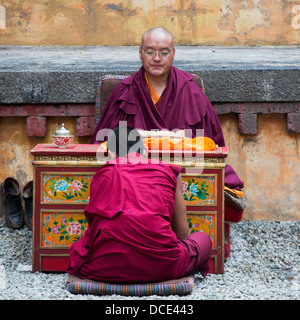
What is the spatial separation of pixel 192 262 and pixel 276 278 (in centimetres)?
69

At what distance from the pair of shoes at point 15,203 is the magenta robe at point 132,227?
1.52 meters

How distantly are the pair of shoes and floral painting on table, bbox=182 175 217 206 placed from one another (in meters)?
1.57

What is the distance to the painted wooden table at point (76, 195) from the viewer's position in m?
3.87

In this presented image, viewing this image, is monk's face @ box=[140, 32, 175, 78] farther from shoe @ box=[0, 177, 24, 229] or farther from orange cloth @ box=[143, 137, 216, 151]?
shoe @ box=[0, 177, 24, 229]

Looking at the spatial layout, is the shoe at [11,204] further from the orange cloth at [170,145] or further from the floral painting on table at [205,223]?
the floral painting on table at [205,223]

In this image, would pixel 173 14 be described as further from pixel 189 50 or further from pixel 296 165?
pixel 296 165

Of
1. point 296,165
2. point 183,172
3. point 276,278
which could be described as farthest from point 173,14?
point 276,278

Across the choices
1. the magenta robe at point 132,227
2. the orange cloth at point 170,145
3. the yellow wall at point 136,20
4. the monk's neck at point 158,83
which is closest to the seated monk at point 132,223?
the magenta robe at point 132,227

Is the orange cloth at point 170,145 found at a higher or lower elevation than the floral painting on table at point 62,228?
higher

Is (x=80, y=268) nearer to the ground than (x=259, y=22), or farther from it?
nearer to the ground

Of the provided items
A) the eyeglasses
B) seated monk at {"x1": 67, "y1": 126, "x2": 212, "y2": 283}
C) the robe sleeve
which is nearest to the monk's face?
the eyeglasses

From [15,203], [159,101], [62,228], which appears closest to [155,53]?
[159,101]

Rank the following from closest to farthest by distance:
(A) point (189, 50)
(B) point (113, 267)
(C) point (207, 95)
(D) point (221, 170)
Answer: (B) point (113, 267) < (D) point (221, 170) < (C) point (207, 95) < (A) point (189, 50)

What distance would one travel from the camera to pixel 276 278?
13.0 ft
